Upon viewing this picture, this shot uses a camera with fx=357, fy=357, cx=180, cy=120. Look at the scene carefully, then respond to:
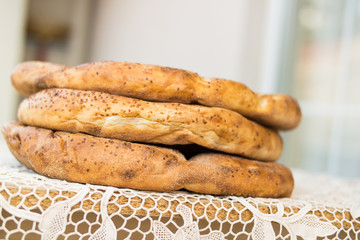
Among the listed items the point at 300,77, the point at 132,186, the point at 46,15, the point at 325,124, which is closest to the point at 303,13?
the point at 300,77

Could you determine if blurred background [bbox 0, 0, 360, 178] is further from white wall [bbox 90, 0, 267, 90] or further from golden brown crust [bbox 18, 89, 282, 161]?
golden brown crust [bbox 18, 89, 282, 161]

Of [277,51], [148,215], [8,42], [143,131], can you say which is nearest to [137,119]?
[143,131]

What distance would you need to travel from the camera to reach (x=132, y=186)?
59 centimetres

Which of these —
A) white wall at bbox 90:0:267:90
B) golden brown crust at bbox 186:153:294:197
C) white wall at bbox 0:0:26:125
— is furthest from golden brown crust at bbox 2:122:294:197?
white wall at bbox 0:0:26:125

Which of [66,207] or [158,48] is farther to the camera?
[158,48]

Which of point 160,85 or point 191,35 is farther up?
point 191,35

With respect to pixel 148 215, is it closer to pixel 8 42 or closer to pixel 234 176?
pixel 234 176

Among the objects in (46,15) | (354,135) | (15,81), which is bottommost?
(354,135)

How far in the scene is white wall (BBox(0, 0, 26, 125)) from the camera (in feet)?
8.93

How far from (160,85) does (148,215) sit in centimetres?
23

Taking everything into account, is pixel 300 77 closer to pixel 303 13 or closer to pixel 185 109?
pixel 303 13

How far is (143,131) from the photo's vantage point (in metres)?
0.62

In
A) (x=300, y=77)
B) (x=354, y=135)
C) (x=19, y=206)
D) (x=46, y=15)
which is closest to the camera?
(x=19, y=206)

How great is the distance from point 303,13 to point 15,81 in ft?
5.91
